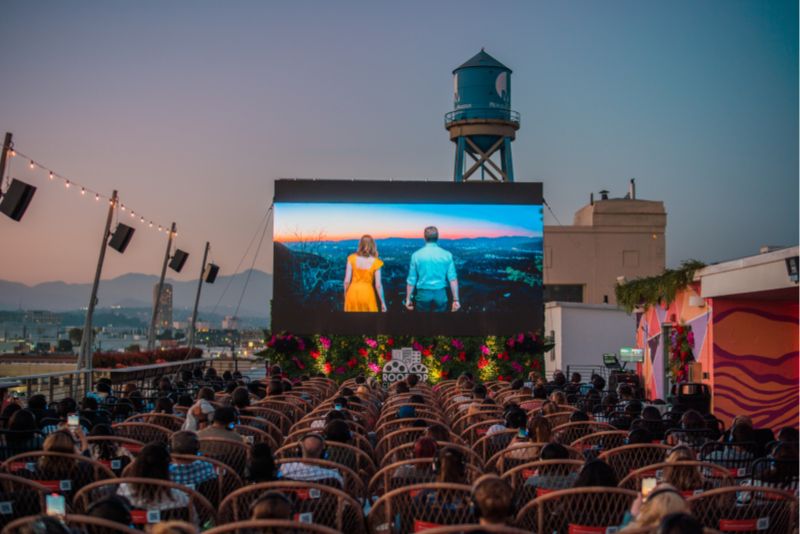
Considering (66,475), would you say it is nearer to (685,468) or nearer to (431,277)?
(685,468)

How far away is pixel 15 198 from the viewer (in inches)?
558

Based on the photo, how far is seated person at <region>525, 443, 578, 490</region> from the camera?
5.89m

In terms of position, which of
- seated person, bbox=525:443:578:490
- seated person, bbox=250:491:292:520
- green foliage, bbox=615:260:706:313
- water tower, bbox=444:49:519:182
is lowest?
seated person, bbox=525:443:578:490

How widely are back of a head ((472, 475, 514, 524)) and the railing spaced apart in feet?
122

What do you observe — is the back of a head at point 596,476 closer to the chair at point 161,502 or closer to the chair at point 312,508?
the chair at point 312,508

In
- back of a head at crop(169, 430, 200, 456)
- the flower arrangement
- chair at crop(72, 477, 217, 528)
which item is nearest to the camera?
chair at crop(72, 477, 217, 528)

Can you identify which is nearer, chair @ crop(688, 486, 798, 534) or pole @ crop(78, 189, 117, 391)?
chair @ crop(688, 486, 798, 534)

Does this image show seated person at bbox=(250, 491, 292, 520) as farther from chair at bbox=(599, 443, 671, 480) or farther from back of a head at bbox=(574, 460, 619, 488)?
chair at bbox=(599, 443, 671, 480)

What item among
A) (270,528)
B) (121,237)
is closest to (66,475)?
(270,528)

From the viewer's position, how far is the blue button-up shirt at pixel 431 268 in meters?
25.4

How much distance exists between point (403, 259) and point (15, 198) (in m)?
12.6

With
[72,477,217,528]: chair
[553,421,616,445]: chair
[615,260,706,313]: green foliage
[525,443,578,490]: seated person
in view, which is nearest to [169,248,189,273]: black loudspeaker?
[615,260,706,313]: green foliage

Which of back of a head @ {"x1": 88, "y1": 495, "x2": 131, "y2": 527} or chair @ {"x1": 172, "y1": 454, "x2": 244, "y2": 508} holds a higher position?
back of a head @ {"x1": 88, "y1": 495, "x2": 131, "y2": 527}

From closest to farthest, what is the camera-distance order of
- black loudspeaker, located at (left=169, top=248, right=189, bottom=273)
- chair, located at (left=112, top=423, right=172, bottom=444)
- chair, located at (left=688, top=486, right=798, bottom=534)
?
chair, located at (left=688, top=486, right=798, bottom=534) < chair, located at (left=112, top=423, right=172, bottom=444) < black loudspeaker, located at (left=169, top=248, right=189, bottom=273)
